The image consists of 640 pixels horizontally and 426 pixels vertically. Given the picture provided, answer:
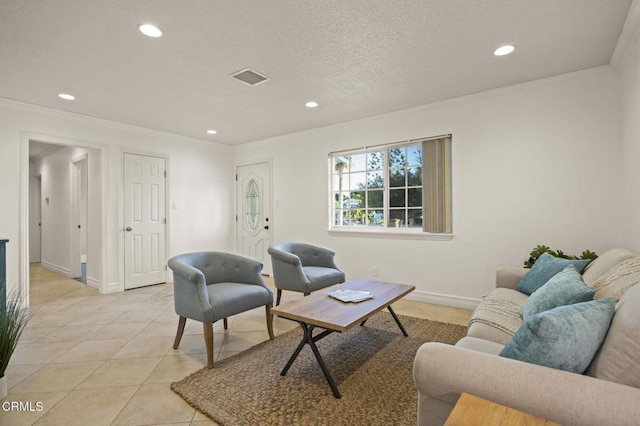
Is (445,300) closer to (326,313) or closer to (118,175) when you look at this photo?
(326,313)

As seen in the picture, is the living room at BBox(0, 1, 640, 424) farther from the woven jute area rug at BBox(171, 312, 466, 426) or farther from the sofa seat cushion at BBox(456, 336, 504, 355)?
the sofa seat cushion at BBox(456, 336, 504, 355)

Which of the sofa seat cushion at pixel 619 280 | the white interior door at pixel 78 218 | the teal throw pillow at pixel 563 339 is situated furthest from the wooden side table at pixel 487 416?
the white interior door at pixel 78 218

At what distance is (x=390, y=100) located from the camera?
3744mm

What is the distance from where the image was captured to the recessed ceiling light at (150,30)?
2.22 metres

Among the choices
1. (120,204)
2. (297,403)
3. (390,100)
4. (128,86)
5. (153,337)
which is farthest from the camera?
(120,204)

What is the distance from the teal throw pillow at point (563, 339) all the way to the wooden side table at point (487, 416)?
0.26 meters

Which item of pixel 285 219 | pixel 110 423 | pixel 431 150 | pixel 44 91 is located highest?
pixel 44 91

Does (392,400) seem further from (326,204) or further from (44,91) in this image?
(44,91)

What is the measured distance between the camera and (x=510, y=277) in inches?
111

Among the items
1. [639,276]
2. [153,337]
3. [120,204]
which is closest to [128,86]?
[120,204]

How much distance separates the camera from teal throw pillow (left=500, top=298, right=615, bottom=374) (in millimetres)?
1087

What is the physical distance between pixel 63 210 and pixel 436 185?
21.7 feet

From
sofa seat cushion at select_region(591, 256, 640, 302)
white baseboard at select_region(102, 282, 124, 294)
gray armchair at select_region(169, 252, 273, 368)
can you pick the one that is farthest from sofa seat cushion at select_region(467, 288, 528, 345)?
white baseboard at select_region(102, 282, 124, 294)

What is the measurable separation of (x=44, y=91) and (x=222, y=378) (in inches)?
138
